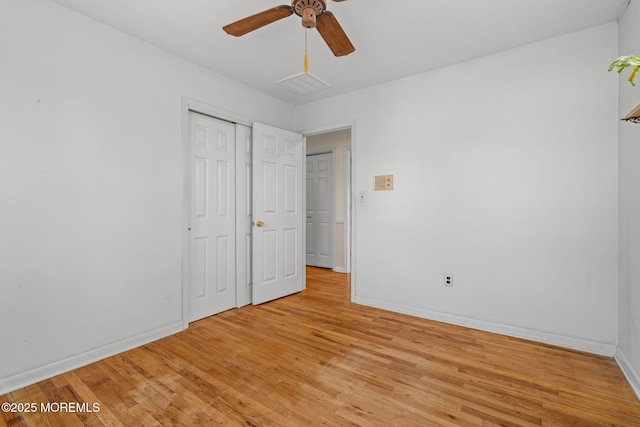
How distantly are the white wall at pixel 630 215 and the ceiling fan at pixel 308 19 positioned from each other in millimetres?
1872

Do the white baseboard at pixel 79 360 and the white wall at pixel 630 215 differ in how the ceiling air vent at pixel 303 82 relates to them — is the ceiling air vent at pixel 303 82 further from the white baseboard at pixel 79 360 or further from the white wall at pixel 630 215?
the white baseboard at pixel 79 360

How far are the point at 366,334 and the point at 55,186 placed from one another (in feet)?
8.63

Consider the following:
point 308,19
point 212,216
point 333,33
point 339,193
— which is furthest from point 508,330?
point 339,193

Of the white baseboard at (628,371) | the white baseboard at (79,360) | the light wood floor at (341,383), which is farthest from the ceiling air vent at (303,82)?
the white baseboard at (628,371)

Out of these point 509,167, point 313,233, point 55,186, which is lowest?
point 313,233

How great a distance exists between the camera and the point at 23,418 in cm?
158

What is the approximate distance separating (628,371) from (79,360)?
147 inches

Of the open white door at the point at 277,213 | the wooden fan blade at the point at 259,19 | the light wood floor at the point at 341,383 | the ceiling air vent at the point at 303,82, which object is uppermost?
the ceiling air vent at the point at 303,82

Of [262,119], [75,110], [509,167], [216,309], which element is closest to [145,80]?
[75,110]

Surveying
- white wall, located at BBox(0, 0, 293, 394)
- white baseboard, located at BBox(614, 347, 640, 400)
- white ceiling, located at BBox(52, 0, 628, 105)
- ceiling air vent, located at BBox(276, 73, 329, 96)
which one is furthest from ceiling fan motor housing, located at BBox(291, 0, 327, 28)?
white baseboard, located at BBox(614, 347, 640, 400)

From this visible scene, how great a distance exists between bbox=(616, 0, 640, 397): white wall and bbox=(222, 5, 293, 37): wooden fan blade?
2.19 m

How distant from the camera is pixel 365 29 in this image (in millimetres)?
2299

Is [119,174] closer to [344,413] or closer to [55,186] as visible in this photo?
[55,186]

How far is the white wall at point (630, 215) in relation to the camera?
1811mm
